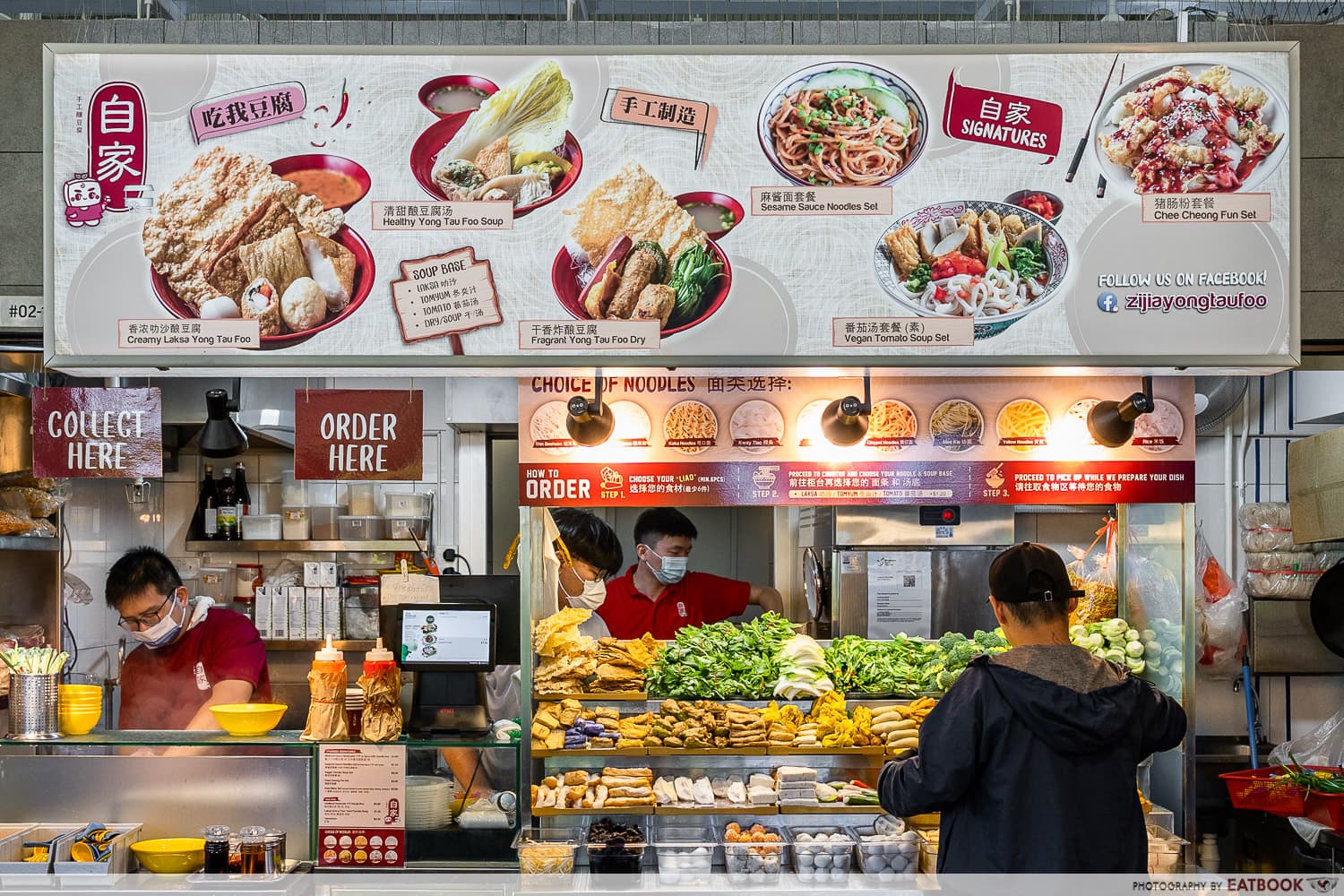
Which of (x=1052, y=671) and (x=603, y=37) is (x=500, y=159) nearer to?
(x=603, y=37)

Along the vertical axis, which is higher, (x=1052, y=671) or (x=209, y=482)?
(x=209, y=482)

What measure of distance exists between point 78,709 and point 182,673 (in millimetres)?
1546

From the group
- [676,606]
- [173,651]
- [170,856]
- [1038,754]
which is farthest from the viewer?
[676,606]

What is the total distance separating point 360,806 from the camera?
3.38 m

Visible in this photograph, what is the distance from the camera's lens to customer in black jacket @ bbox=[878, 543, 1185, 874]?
9.36 ft

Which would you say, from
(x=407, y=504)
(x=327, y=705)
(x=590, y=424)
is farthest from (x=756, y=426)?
(x=407, y=504)

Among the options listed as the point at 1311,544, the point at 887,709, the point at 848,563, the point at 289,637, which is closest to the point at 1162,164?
the point at 887,709

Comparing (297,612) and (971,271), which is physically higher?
(971,271)

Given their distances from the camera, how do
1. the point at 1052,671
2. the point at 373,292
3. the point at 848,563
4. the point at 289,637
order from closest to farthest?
the point at 1052,671
the point at 373,292
the point at 848,563
the point at 289,637

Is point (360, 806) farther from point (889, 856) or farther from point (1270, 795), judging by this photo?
point (1270, 795)

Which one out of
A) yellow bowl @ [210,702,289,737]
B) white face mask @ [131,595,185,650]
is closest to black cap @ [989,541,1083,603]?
yellow bowl @ [210,702,289,737]

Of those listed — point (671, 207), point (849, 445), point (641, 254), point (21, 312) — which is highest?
point (671, 207)

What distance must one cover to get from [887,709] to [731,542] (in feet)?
5.93

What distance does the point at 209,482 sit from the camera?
7.33 metres
